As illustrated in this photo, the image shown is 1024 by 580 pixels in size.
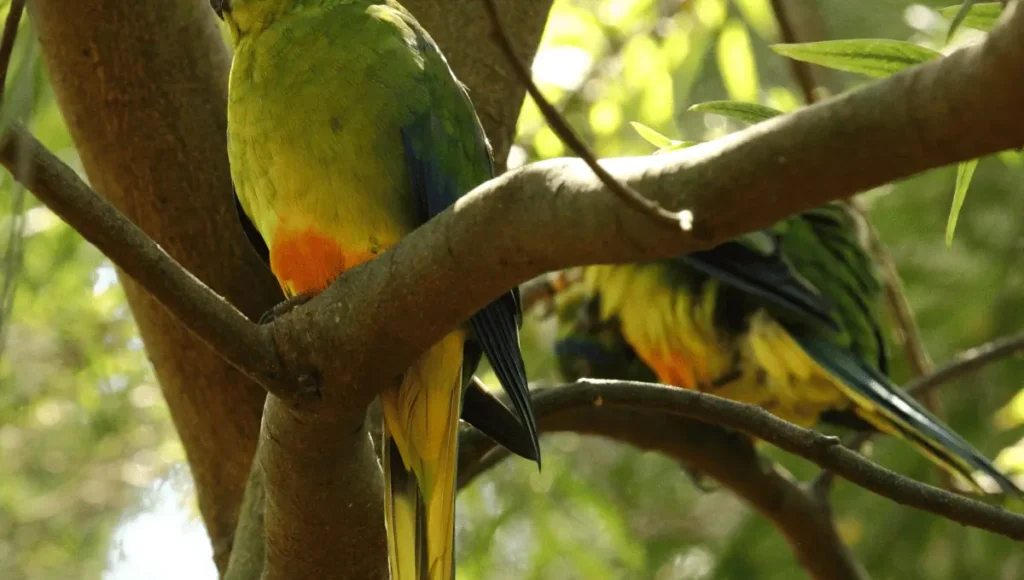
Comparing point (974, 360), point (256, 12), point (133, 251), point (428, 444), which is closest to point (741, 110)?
point (133, 251)

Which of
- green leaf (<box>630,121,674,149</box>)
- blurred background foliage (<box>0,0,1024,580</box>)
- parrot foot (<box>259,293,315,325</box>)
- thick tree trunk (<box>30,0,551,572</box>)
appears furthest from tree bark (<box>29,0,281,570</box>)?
green leaf (<box>630,121,674,149</box>)

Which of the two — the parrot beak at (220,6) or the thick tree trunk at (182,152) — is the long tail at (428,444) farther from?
the parrot beak at (220,6)

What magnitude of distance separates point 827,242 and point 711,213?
2.20 meters

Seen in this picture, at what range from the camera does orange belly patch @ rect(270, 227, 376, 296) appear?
1.79 m

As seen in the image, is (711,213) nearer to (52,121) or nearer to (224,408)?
(224,408)

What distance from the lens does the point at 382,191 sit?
1785 millimetres

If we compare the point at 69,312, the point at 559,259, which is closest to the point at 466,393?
the point at 559,259

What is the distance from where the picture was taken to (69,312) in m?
3.47

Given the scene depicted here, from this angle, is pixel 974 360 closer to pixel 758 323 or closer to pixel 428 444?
pixel 758 323

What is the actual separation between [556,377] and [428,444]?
180cm

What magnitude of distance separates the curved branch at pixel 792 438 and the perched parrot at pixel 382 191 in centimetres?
12

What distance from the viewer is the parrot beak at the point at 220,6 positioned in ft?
6.87

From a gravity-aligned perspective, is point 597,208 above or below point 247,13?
below

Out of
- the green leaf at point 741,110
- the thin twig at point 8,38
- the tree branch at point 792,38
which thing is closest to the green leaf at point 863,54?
the green leaf at point 741,110
